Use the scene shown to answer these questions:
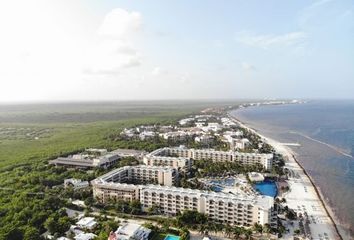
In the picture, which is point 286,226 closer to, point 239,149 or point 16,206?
point 16,206

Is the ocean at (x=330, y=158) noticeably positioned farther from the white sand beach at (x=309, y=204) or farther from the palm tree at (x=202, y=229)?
the palm tree at (x=202, y=229)

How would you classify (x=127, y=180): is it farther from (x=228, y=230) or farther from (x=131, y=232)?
(x=228, y=230)

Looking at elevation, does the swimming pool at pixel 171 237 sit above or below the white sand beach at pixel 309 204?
above

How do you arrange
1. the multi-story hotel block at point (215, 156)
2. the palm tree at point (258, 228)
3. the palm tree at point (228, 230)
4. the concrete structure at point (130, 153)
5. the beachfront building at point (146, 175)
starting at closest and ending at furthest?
1. the palm tree at point (228, 230)
2. the palm tree at point (258, 228)
3. the beachfront building at point (146, 175)
4. the multi-story hotel block at point (215, 156)
5. the concrete structure at point (130, 153)

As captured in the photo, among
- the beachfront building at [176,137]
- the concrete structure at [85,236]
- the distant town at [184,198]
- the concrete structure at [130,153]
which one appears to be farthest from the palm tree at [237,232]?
the beachfront building at [176,137]

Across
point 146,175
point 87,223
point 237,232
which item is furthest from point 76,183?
point 237,232

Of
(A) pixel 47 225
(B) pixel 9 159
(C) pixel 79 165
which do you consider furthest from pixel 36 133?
(A) pixel 47 225
